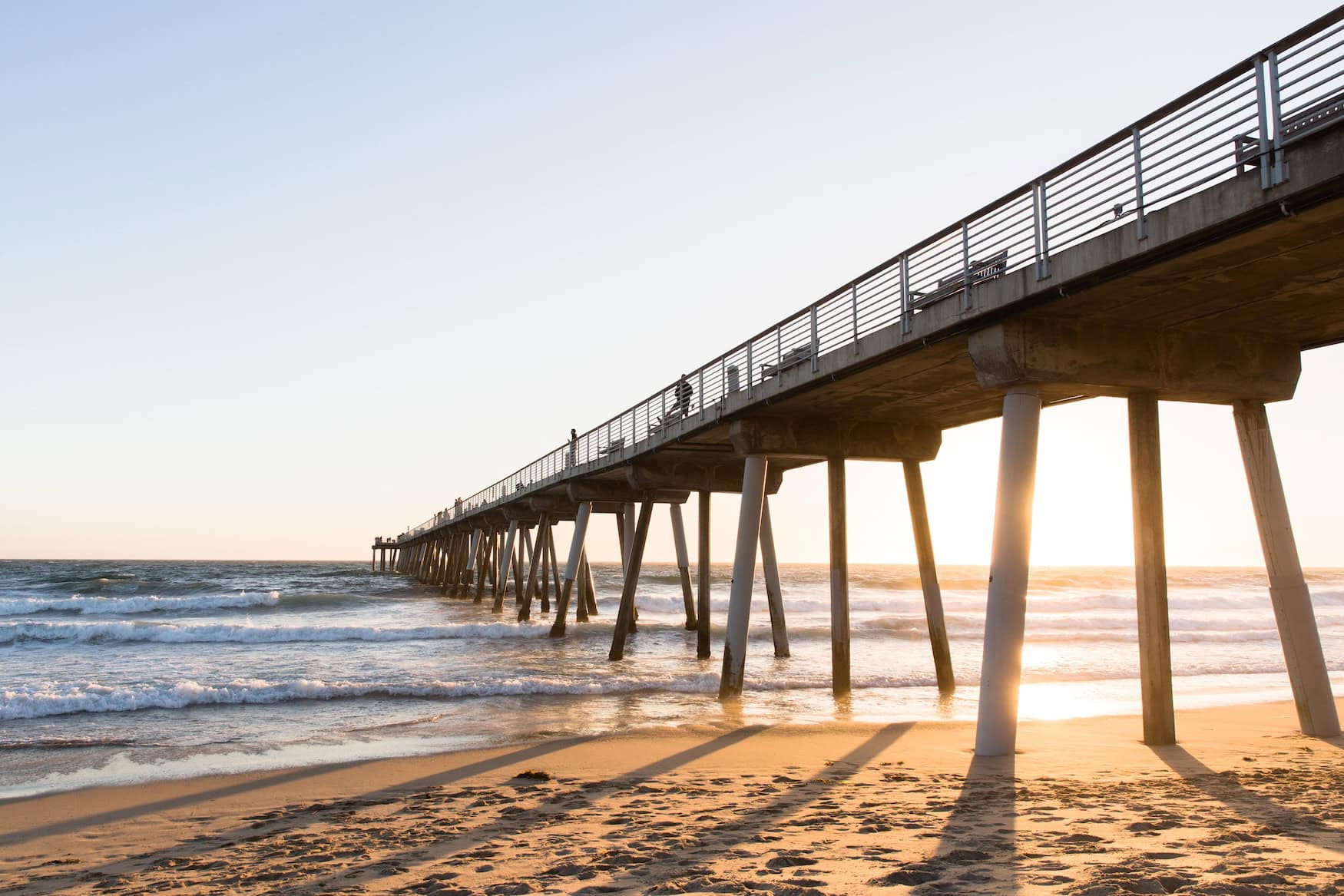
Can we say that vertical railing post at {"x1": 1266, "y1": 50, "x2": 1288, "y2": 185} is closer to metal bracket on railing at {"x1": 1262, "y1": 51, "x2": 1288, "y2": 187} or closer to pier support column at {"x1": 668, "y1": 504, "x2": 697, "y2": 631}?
metal bracket on railing at {"x1": 1262, "y1": 51, "x2": 1288, "y2": 187}

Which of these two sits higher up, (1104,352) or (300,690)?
(1104,352)

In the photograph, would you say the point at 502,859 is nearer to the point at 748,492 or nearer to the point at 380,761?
the point at 380,761

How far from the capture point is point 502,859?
5773 millimetres

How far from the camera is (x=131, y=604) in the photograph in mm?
46062

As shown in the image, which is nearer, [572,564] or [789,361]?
[789,361]

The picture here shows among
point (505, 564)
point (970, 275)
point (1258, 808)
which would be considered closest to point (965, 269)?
point (970, 275)

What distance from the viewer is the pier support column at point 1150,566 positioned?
9.15 metres

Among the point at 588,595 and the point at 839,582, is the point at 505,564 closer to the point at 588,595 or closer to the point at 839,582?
the point at 588,595

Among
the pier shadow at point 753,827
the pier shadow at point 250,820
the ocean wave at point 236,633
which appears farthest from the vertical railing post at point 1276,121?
the ocean wave at point 236,633

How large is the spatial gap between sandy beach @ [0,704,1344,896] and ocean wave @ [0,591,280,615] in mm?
38864

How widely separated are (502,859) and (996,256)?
22.2 feet

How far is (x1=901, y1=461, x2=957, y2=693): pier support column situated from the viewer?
14.8 metres

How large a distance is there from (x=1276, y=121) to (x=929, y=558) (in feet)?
30.3

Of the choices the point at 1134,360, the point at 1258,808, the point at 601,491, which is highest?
the point at 1134,360
